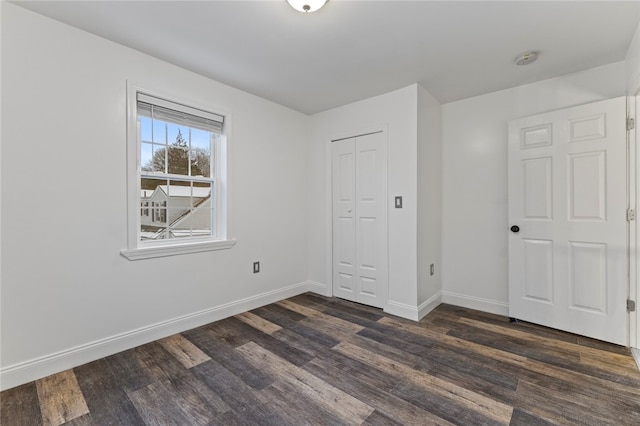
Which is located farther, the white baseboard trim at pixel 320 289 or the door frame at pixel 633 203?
the white baseboard trim at pixel 320 289

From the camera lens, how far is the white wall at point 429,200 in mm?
3000

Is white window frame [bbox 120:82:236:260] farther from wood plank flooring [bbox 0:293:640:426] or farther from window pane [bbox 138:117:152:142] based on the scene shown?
wood plank flooring [bbox 0:293:640:426]

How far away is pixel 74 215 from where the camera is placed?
6.77 feet

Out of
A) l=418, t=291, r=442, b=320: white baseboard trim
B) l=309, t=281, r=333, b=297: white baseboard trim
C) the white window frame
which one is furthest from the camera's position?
l=309, t=281, r=333, b=297: white baseboard trim

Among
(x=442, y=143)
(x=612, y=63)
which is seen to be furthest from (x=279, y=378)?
(x=612, y=63)

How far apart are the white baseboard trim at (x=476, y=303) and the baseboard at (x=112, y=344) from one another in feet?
7.37

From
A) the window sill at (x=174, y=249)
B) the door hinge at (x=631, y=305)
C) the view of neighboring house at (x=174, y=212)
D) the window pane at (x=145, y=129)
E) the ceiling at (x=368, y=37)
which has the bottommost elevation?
the door hinge at (x=631, y=305)

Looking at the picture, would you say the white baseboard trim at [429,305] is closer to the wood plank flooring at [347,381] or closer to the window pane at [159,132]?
the wood plank flooring at [347,381]

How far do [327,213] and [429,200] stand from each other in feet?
4.17

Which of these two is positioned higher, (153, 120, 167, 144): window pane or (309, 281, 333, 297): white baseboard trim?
(153, 120, 167, 144): window pane

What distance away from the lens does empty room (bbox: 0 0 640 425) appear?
5.92ft

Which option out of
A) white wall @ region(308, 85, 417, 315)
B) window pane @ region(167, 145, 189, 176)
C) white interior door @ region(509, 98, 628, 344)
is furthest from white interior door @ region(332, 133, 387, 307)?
window pane @ region(167, 145, 189, 176)

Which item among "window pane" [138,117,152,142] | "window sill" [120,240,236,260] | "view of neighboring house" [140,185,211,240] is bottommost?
"window sill" [120,240,236,260]

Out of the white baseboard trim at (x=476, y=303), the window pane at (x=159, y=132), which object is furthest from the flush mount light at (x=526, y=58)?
the window pane at (x=159, y=132)
